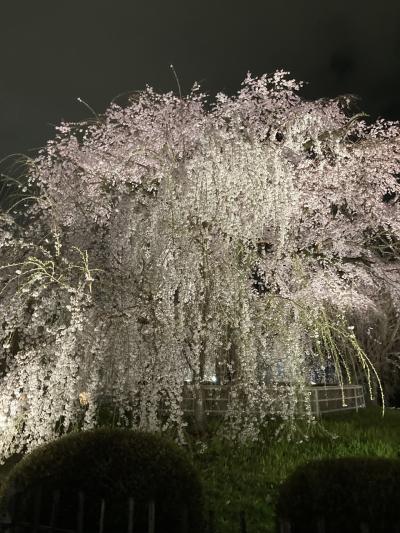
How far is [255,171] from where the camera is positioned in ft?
25.4

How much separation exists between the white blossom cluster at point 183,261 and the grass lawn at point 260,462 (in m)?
0.70

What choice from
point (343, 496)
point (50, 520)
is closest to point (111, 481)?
point (50, 520)

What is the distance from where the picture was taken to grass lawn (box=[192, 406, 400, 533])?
5.85 meters

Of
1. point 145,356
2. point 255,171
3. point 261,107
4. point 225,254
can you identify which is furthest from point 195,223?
point 261,107

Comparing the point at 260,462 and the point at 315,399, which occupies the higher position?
the point at 315,399

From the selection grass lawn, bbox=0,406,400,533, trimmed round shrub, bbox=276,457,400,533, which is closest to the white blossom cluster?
grass lawn, bbox=0,406,400,533

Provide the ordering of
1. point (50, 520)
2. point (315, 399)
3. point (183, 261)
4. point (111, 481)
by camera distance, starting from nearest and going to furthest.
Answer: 1. point (50, 520)
2. point (111, 481)
3. point (183, 261)
4. point (315, 399)

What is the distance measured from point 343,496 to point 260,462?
11.7 feet

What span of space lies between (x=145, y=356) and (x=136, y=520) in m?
2.76

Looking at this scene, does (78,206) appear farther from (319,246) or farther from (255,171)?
(319,246)

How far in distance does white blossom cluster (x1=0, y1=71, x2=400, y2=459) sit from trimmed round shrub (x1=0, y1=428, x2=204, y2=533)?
131 centimetres

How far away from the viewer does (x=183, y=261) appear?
7074 millimetres

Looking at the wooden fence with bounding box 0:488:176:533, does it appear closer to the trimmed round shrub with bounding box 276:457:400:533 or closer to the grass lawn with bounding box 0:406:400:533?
the trimmed round shrub with bounding box 276:457:400:533

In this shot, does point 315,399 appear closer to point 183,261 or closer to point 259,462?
point 259,462
